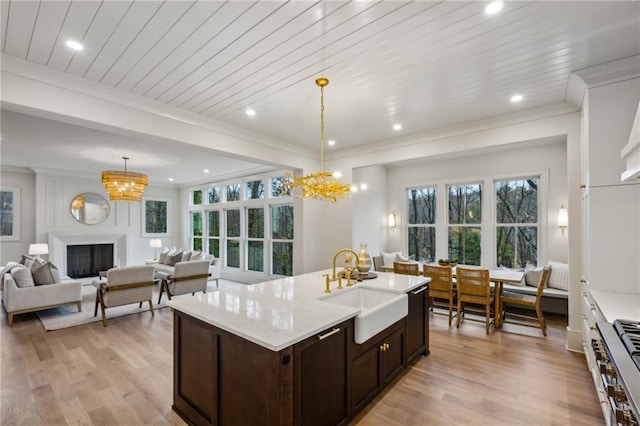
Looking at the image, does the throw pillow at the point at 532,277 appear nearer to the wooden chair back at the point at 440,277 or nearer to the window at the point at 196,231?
the wooden chair back at the point at 440,277

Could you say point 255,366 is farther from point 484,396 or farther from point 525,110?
point 525,110

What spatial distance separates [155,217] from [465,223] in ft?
29.3

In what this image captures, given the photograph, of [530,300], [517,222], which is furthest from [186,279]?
[517,222]

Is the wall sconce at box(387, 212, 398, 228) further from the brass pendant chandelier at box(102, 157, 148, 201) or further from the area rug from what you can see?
the brass pendant chandelier at box(102, 157, 148, 201)

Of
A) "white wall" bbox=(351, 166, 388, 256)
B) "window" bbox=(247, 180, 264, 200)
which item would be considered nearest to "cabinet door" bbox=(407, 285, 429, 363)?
"white wall" bbox=(351, 166, 388, 256)

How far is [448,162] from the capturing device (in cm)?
593

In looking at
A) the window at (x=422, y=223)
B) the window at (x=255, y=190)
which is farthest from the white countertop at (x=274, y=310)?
the window at (x=255, y=190)

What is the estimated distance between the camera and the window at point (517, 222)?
510cm

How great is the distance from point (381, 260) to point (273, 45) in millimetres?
4501

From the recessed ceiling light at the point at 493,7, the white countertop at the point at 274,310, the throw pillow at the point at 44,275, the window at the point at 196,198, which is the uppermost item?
the recessed ceiling light at the point at 493,7

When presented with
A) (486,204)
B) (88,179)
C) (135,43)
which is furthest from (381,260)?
(88,179)

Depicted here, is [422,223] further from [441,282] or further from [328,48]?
[328,48]

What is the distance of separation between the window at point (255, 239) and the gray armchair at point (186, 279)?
191 cm

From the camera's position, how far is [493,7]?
1.92 meters
